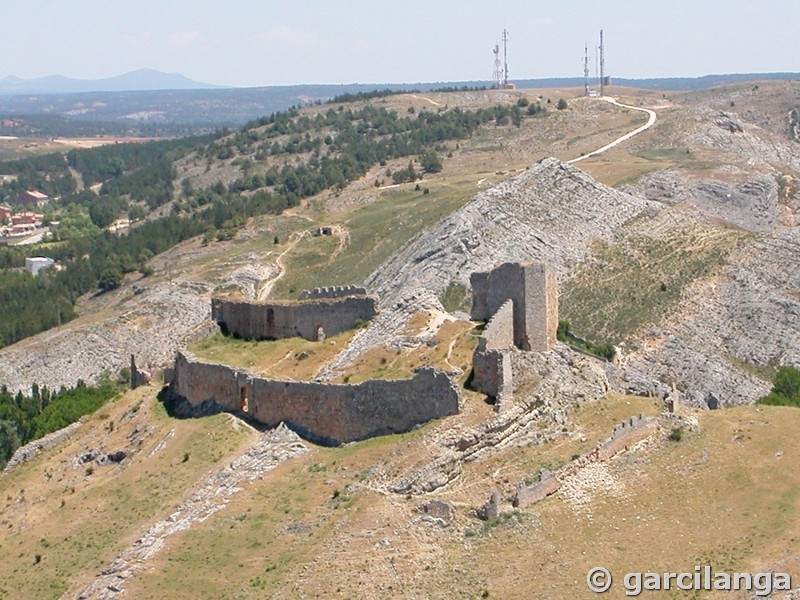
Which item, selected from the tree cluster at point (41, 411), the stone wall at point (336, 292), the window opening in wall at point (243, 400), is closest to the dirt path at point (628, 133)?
the tree cluster at point (41, 411)

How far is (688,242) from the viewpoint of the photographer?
80.9 meters

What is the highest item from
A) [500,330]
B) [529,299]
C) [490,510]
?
[529,299]

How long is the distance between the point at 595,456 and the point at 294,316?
19894 mm

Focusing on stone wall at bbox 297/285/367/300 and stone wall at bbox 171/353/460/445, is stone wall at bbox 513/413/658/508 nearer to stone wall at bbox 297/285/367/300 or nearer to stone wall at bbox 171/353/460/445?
stone wall at bbox 171/353/460/445

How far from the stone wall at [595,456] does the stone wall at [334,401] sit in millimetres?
4626

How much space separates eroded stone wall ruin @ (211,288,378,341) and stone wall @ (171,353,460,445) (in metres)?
5.58

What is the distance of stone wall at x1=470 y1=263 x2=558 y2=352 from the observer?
4344 cm

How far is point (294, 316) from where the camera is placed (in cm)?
5331

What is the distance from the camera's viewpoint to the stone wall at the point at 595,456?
3450cm

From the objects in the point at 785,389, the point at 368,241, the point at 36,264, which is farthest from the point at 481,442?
the point at 36,264

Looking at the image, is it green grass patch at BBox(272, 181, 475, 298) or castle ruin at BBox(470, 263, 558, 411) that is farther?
green grass patch at BBox(272, 181, 475, 298)

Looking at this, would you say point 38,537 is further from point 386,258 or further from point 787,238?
point 787,238

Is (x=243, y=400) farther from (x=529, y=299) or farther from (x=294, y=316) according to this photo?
(x=529, y=299)

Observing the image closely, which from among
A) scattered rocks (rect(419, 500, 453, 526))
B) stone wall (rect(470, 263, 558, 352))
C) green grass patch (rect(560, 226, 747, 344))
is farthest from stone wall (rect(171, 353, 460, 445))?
green grass patch (rect(560, 226, 747, 344))
